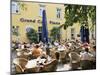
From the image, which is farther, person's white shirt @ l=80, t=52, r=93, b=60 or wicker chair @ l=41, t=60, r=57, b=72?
person's white shirt @ l=80, t=52, r=93, b=60

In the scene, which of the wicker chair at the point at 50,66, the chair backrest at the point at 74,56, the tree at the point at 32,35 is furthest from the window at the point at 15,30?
the chair backrest at the point at 74,56

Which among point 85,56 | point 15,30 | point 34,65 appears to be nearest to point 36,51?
point 34,65

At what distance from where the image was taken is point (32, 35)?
2.25 metres

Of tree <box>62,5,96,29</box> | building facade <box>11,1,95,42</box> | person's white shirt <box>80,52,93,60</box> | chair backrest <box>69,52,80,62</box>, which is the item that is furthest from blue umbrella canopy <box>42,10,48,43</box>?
person's white shirt <box>80,52,93,60</box>

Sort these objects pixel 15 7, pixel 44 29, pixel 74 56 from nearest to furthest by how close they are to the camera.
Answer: pixel 15 7 → pixel 44 29 → pixel 74 56

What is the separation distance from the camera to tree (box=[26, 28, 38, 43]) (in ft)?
7.34

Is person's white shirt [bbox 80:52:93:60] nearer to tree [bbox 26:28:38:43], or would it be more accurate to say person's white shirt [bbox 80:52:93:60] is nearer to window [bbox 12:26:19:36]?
tree [bbox 26:28:38:43]

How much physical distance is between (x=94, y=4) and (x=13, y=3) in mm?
928

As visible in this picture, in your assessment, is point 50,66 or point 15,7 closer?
point 15,7

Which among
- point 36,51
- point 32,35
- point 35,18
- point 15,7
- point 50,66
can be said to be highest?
point 15,7

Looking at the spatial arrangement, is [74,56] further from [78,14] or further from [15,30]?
[15,30]

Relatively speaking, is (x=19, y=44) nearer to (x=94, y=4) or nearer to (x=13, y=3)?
(x=13, y=3)

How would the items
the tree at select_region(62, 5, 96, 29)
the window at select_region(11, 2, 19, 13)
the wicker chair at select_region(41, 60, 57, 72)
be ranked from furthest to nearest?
the tree at select_region(62, 5, 96, 29)
the wicker chair at select_region(41, 60, 57, 72)
the window at select_region(11, 2, 19, 13)

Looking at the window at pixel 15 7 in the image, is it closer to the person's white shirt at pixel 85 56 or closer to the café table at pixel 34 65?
the café table at pixel 34 65
